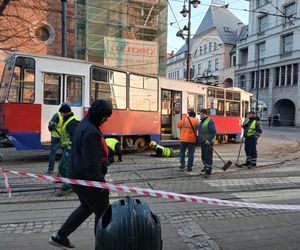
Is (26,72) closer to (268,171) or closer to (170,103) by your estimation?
(170,103)

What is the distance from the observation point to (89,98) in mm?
12203

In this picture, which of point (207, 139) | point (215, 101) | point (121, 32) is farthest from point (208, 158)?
point (121, 32)

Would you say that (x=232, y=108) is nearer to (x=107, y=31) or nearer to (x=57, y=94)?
(x=57, y=94)

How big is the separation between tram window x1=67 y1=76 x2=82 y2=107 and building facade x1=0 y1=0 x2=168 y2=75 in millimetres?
14148

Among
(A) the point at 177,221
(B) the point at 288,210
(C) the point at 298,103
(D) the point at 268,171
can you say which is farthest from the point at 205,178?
(C) the point at 298,103

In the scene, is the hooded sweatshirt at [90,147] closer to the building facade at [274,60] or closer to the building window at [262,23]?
the building facade at [274,60]

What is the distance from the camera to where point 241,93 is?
19.8 metres

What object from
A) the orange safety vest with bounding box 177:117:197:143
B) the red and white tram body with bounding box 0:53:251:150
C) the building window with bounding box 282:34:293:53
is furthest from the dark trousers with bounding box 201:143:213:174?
the building window with bounding box 282:34:293:53

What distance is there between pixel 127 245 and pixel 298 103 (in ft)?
161

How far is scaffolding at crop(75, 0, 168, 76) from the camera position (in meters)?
26.2

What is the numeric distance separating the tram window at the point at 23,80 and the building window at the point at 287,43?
46.0 m

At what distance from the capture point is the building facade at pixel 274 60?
48938 mm

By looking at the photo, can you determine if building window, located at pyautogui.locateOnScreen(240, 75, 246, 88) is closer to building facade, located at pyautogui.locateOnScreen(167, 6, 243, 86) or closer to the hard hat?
building facade, located at pyautogui.locateOnScreen(167, 6, 243, 86)

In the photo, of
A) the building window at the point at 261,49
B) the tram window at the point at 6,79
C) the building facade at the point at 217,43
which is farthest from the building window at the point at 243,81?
the tram window at the point at 6,79
